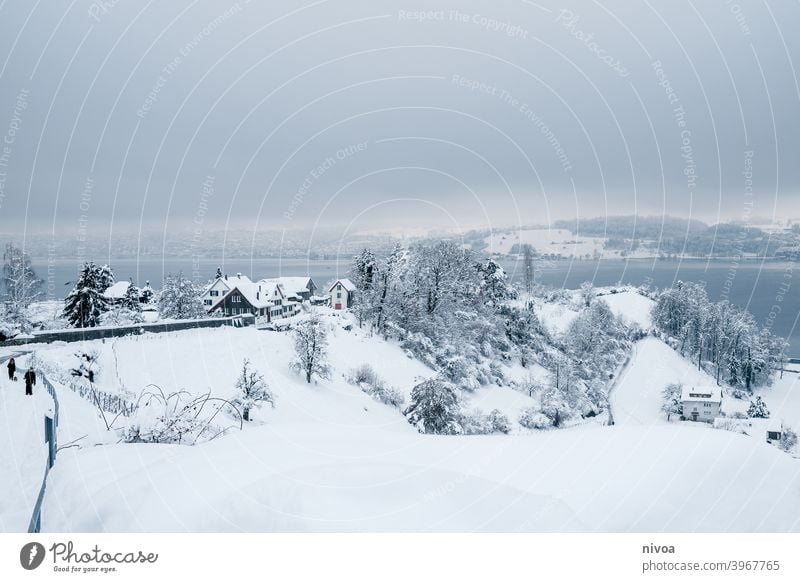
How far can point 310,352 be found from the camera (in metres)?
22.8

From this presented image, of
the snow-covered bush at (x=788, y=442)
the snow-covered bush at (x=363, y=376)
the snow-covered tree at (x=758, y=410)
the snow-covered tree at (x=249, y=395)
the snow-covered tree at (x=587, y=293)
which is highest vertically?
the snow-covered tree at (x=587, y=293)

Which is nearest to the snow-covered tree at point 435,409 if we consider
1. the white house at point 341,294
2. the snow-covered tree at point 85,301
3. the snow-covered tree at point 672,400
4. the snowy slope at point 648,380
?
the snowy slope at point 648,380

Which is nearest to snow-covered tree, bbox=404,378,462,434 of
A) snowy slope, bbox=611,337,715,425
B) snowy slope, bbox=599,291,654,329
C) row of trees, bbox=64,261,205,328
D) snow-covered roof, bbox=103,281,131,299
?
snowy slope, bbox=611,337,715,425

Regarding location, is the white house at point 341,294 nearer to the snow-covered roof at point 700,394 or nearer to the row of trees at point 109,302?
the row of trees at point 109,302

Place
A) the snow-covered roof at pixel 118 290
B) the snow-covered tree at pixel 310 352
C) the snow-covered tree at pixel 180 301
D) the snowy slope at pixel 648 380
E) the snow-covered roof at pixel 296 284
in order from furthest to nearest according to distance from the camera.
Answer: the snow-covered roof at pixel 296 284 < the snow-covered roof at pixel 118 290 < the snow-covered tree at pixel 180 301 < the snowy slope at pixel 648 380 < the snow-covered tree at pixel 310 352

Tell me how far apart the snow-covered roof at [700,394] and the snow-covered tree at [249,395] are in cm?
2620

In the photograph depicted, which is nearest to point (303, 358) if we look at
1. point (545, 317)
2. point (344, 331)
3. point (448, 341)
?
point (344, 331)

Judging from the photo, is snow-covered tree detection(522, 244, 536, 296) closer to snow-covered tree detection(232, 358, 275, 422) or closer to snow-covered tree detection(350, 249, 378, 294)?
snow-covered tree detection(350, 249, 378, 294)

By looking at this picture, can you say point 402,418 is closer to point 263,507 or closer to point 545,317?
point 263,507

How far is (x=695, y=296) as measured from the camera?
1805 inches

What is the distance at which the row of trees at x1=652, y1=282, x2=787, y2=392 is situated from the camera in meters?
35.0

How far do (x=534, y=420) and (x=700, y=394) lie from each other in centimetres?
1357

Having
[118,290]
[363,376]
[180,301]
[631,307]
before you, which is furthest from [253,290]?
[631,307]

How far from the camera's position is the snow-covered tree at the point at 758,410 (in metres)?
27.4
